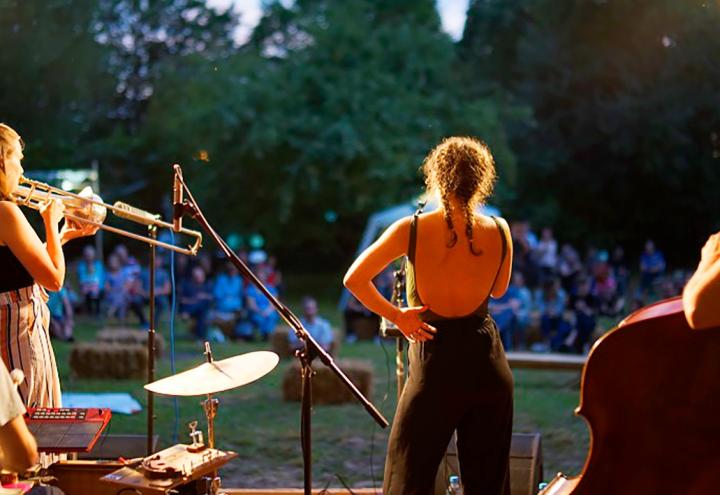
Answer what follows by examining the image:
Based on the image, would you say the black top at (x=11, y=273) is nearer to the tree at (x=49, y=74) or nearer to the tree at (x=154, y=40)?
the tree at (x=49, y=74)

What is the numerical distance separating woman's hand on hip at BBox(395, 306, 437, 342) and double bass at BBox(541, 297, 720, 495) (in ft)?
2.01

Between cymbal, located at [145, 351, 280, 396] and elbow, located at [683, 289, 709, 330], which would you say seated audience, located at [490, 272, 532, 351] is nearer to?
cymbal, located at [145, 351, 280, 396]

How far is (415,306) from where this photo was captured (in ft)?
10.4

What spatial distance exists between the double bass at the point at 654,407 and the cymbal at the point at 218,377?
3.99ft

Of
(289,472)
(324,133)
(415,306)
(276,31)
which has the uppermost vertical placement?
(276,31)

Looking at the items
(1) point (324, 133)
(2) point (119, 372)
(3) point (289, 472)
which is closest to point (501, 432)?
(3) point (289, 472)

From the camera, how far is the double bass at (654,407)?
8.47 ft

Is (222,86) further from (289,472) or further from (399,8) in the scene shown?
(289,472)

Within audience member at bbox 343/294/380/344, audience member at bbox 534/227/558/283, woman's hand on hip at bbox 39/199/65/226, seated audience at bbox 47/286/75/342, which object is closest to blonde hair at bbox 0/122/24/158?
woman's hand on hip at bbox 39/199/65/226

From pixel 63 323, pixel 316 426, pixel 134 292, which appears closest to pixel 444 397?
pixel 316 426

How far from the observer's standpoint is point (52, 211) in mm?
3666

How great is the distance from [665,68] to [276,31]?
31.1 ft

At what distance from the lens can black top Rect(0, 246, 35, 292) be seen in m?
3.49

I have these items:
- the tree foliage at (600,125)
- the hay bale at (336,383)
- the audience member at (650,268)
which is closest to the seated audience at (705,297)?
the hay bale at (336,383)
